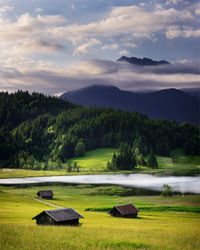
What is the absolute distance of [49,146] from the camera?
184m

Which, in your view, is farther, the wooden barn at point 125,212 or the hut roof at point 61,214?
the wooden barn at point 125,212

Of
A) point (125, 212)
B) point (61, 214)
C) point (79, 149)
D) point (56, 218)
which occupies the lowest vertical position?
point (125, 212)

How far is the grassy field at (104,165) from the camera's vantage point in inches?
4523

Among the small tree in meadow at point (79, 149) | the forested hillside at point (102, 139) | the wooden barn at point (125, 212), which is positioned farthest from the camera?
the small tree in meadow at point (79, 149)

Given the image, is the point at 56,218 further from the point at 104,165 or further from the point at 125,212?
the point at 104,165

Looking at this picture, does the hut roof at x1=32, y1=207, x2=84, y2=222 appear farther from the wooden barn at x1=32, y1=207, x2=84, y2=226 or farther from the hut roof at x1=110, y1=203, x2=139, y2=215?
the hut roof at x1=110, y1=203, x2=139, y2=215

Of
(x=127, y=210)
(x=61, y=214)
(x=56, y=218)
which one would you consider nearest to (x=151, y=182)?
(x=127, y=210)

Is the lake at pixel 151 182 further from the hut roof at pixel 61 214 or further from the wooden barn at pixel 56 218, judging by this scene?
the wooden barn at pixel 56 218

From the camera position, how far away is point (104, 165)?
5344 inches

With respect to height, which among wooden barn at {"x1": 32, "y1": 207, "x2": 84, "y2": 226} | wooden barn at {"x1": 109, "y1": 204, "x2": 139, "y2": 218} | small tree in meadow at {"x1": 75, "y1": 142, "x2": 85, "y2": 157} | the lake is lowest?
the lake

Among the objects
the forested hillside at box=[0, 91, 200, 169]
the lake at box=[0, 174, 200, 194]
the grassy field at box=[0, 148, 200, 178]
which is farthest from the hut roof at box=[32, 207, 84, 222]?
the forested hillside at box=[0, 91, 200, 169]

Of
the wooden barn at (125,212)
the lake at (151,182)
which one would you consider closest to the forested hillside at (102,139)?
the lake at (151,182)

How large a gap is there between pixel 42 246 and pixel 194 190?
55.8 meters

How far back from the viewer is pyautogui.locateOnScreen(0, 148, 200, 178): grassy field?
377 ft
